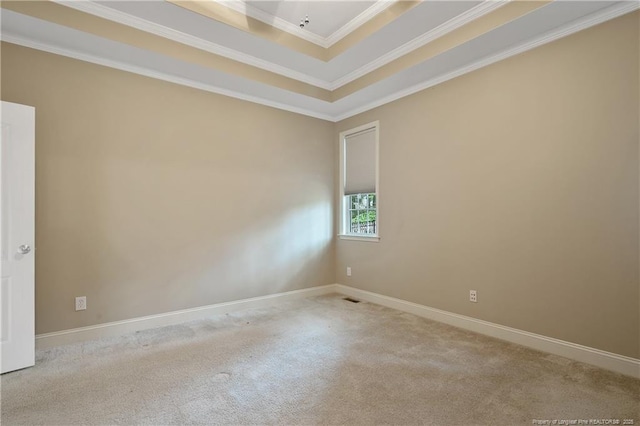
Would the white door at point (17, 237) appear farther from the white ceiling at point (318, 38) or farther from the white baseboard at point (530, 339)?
the white baseboard at point (530, 339)

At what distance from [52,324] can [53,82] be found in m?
2.23

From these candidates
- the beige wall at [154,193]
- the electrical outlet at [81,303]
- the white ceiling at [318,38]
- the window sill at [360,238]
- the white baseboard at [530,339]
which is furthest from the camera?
the window sill at [360,238]

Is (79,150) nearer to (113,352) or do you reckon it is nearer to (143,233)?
(143,233)

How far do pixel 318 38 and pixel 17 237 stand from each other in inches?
132

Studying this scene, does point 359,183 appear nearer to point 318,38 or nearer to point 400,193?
point 400,193

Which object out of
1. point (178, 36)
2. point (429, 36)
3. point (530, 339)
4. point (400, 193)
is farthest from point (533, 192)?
point (178, 36)

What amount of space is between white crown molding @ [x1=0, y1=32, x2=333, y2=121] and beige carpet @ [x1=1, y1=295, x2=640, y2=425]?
2711mm

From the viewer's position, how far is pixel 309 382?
2301 millimetres

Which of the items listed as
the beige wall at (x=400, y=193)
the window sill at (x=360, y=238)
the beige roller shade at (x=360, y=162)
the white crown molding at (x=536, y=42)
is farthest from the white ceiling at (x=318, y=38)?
the window sill at (x=360, y=238)

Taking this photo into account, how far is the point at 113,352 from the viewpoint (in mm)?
2811

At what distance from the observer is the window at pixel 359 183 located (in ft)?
14.8

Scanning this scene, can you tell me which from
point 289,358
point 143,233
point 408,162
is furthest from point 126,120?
point 408,162

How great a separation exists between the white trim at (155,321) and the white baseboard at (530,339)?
145 centimetres

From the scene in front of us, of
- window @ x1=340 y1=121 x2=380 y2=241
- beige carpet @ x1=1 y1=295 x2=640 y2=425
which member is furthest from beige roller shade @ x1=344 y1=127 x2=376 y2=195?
beige carpet @ x1=1 y1=295 x2=640 y2=425
